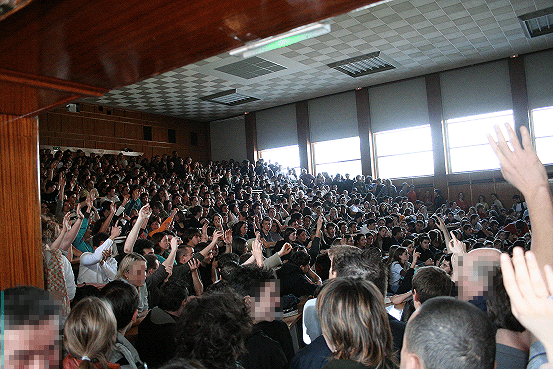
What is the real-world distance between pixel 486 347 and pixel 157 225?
18.7 feet

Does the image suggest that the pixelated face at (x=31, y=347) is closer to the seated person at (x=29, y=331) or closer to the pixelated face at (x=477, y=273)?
the seated person at (x=29, y=331)

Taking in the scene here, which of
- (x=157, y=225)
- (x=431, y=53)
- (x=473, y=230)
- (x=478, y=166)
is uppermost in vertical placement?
(x=431, y=53)

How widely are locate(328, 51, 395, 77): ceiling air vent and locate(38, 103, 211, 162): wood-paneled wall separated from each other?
8.06 m

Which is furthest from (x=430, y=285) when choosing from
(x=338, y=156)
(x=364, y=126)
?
(x=338, y=156)

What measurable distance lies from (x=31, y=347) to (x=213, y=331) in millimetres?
659

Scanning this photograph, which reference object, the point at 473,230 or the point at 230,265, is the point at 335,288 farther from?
the point at 473,230

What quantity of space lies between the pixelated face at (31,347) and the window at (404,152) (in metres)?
15.3

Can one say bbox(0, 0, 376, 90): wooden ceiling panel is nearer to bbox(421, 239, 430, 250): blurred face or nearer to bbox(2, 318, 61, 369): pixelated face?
bbox(2, 318, 61, 369): pixelated face

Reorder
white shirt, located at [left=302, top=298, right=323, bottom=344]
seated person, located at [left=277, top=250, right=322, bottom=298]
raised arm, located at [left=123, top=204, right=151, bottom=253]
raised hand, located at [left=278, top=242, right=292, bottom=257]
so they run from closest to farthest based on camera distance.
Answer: white shirt, located at [left=302, top=298, right=323, bottom=344], raised arm, located at [left=123, top=204, right=151, bottom=253], raised hand, located at [left=278, top=242, right=292, bottom=257], seated person, located at [left=277, top=250, right=322, bottom=298]

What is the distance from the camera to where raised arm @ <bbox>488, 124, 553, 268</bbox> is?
134cm

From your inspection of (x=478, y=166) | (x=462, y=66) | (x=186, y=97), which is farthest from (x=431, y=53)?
(x=186, y=97)

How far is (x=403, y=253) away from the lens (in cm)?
622

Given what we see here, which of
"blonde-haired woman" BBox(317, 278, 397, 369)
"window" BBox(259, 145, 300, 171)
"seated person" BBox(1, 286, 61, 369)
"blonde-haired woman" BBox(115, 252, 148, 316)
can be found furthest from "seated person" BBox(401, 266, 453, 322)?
"window" BBox(259, 145, 300, 171)

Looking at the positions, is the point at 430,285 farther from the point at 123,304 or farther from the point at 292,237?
the point at 292,237
